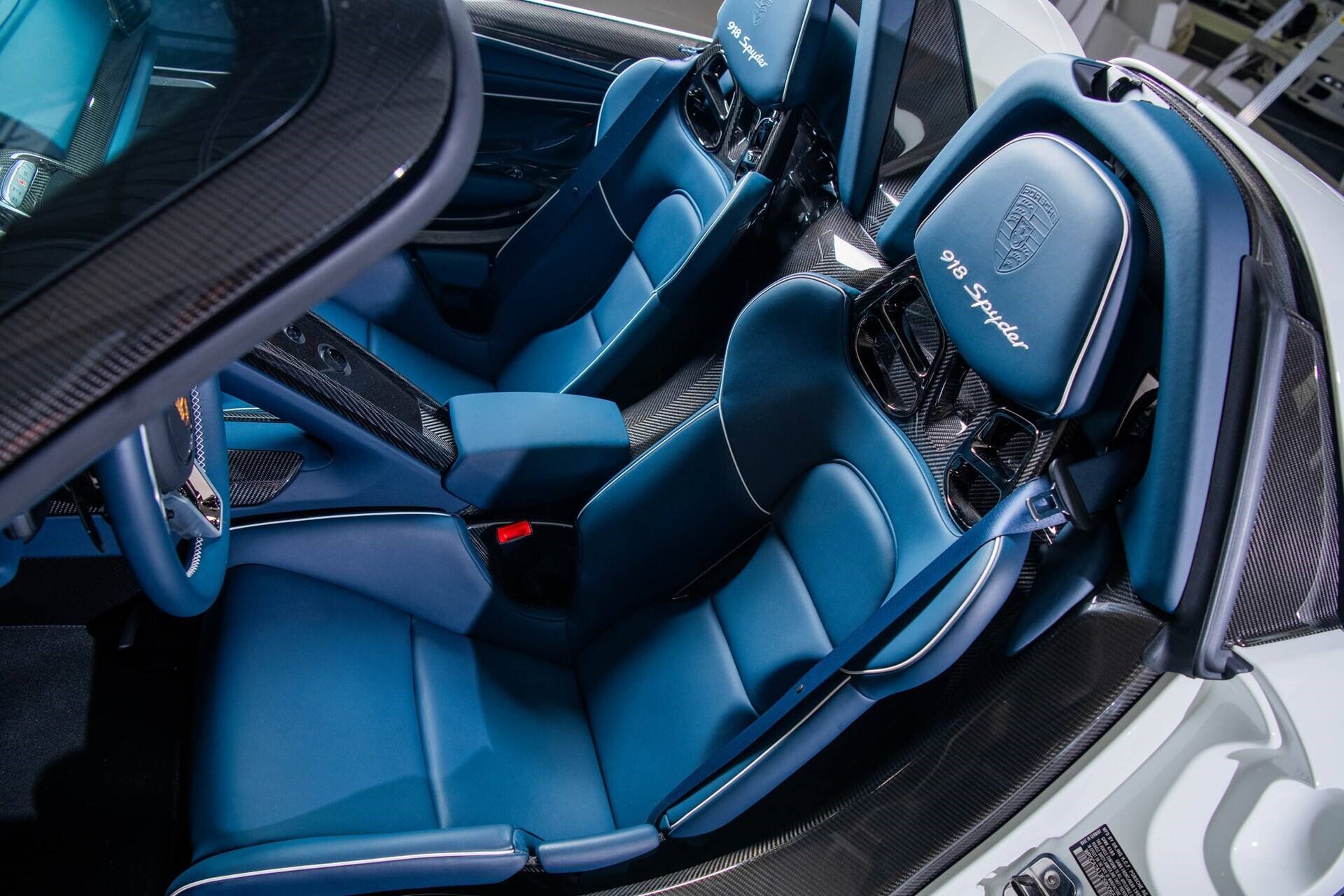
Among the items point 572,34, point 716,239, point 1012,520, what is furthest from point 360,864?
point 572,34

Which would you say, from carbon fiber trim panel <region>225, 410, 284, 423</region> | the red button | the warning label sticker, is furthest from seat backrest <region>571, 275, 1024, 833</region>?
carbon fiber trim panel <region>225, 410, 284, 423</region>

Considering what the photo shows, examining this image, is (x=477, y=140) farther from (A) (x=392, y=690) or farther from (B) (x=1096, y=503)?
(A) (x=392, y=690)

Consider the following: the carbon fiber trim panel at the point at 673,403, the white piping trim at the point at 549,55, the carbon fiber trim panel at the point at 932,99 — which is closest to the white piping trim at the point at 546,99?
the white piping trim at the point at 549,55

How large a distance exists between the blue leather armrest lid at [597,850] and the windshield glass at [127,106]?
84 centimetres

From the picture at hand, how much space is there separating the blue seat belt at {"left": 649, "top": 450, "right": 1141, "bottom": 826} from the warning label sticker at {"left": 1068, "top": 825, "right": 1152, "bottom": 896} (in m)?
Result: 0.38

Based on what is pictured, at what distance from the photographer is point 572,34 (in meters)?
2.29

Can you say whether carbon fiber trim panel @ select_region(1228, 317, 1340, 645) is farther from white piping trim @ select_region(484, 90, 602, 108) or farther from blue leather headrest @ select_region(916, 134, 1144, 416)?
white piping trim @ select_region(484, 90, 602, 108)

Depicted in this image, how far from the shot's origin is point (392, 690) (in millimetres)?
1225

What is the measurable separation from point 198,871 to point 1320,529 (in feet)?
4.04

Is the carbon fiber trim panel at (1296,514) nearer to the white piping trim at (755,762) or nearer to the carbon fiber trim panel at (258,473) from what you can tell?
the white piping trim at (755,762)

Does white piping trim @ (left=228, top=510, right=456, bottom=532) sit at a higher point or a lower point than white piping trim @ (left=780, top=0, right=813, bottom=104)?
lower

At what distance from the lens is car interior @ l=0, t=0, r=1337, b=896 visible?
0.77 meters

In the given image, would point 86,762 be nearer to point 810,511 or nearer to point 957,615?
point 810,511

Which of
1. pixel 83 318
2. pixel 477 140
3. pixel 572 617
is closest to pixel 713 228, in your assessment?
pixel 572 617
